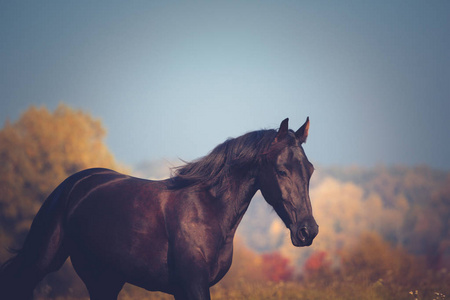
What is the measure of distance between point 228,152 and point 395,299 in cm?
519

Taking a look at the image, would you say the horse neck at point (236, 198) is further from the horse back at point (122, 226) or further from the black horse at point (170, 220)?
the horse back at point (122, 226)

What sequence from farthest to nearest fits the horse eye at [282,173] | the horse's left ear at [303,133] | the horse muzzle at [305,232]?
1. the horse's left ear at [303,133]
2. the horse eye at [282,173]
3. the horse muzzle at [305,232]

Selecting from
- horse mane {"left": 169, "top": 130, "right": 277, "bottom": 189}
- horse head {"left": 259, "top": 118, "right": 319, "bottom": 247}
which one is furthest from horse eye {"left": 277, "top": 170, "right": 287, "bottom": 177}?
horse mane {"left": 169, "top": 130, "right": 277, "bottom": 189}

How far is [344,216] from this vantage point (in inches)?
1921

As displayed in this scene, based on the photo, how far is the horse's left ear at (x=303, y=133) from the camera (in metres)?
4.48

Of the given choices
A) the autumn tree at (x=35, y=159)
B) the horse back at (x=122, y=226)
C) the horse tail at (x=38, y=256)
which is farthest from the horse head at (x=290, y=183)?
the autumn tree at (x=35, y=159)

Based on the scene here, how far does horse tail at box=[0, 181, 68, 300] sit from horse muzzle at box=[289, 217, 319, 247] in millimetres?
2640

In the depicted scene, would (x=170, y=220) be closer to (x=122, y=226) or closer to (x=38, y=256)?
(x=122, y=226)

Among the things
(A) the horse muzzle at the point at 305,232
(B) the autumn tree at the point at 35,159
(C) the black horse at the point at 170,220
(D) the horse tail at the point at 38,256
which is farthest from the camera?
(B) the autumn tree at the point at 35,159

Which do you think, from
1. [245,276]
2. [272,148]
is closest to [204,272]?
[272,148]

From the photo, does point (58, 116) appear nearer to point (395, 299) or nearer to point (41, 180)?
point (41, 180)

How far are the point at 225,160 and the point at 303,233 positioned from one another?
3.77 ft

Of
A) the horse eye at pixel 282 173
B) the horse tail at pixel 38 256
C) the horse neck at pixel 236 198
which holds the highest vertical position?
the horse eye at pixel 282 173

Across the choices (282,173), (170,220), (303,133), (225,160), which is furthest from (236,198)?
(303,133)
